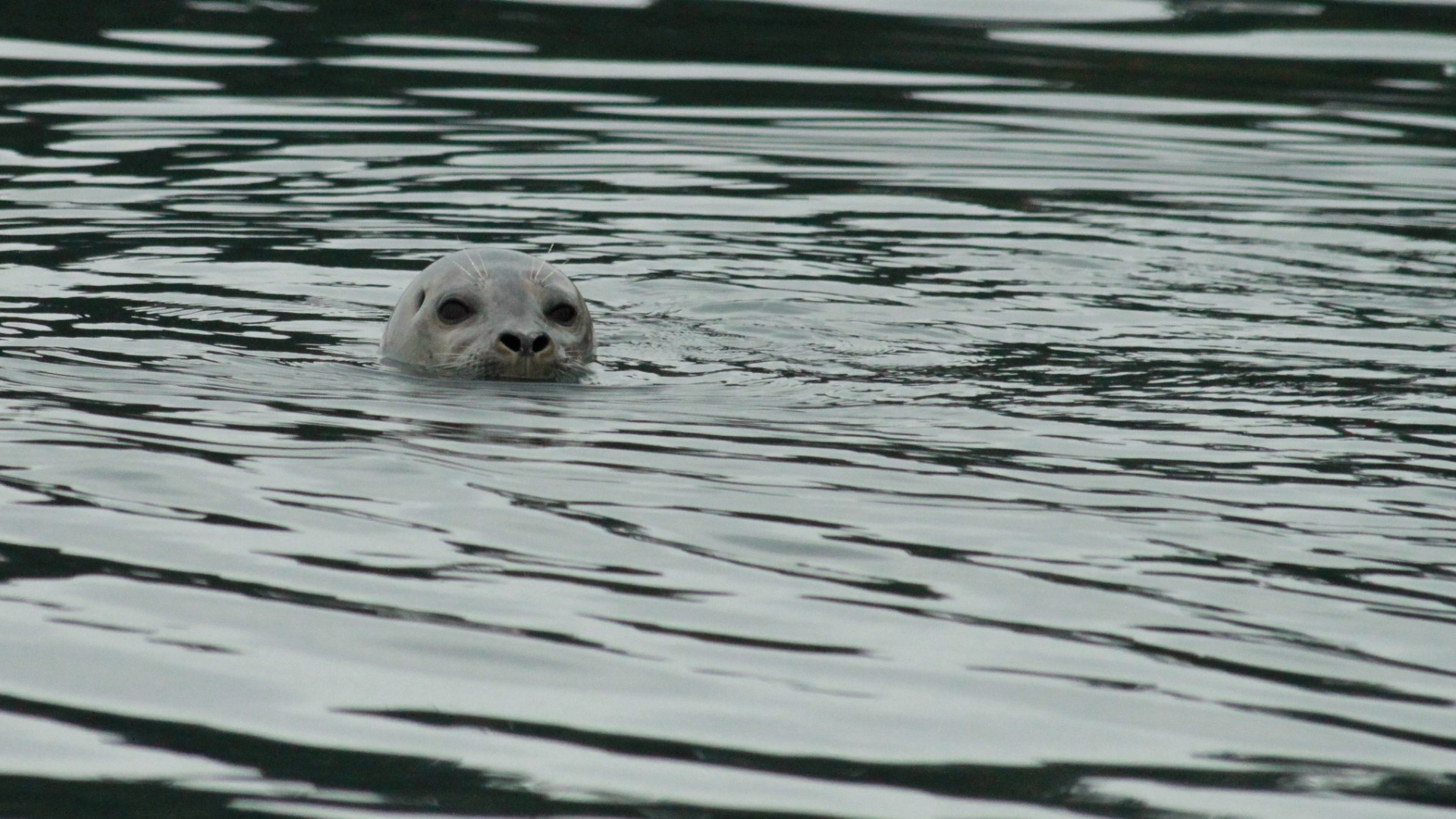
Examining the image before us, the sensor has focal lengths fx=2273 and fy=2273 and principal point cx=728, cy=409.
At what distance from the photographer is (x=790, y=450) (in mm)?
7121

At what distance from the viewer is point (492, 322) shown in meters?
8.87

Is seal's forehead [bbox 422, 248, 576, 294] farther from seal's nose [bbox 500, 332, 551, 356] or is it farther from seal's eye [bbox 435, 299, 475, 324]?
seal's nose [bbox 500, 332, 551, 356]

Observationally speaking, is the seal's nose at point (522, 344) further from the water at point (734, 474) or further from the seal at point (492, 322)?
the water at point (734, 474)

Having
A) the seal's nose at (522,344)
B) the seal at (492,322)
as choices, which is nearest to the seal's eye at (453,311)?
the seal at (492,322)

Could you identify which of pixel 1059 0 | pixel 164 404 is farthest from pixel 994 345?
pixel 1059 0

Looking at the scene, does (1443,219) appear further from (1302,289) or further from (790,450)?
(790,450)

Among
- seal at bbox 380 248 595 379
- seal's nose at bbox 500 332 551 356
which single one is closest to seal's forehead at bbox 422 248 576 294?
seal at bbox 380 248 595 379

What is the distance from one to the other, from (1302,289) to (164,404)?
570 cm

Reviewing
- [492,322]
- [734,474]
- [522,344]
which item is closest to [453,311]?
[492,322]

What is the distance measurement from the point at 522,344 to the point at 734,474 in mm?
2055

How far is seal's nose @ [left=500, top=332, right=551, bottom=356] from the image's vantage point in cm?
859

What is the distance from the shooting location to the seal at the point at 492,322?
8.68 metres

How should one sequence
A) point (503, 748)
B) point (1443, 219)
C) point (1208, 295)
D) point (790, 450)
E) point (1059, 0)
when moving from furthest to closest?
point (1059, 0), point (1443, 219), point (1208, 295), point (790, 450), point (503, 748)

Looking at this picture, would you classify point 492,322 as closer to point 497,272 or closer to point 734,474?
point 497,272
